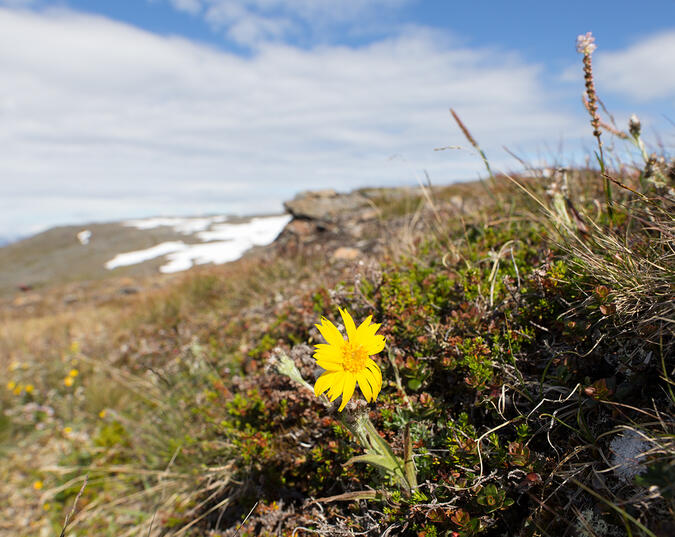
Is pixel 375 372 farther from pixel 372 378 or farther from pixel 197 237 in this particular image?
pixel 197 237

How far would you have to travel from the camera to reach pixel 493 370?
76.8 inches

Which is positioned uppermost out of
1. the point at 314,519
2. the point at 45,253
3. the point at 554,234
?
the point at 554,234

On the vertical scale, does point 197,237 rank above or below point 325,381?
below

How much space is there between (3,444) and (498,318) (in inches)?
256

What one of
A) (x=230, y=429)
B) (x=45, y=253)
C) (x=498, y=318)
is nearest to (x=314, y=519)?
(x=230, y=429)

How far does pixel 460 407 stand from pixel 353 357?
0.92 metres

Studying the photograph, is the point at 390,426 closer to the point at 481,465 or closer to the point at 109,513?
the point at 481,465

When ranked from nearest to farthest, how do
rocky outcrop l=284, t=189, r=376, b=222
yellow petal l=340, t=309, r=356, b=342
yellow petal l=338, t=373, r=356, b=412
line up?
yellow petal l=338, t=373, r=356, b=412 < yellow petal l=340, t=309, r=356, b=342 < rocky outcrop l=284, t=189, r=376, b=222

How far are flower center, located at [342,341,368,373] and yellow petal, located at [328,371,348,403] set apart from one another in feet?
0.10

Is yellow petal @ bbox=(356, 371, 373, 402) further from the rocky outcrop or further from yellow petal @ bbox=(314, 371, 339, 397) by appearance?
the rocky outcrop

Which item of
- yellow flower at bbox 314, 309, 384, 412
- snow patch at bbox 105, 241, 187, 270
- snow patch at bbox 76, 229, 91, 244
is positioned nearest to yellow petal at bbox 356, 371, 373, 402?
yellow flower at bbox 314, 309, 384, 412

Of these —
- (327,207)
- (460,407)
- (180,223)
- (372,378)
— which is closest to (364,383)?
(372,378)

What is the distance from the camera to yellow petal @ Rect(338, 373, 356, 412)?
1.35m

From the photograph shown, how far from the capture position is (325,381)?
1.41 meters
